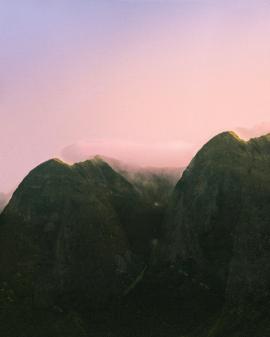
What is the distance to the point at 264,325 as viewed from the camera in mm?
193875

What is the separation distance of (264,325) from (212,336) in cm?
2024

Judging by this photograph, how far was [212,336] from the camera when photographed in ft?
656

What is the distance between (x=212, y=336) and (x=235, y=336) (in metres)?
10.1

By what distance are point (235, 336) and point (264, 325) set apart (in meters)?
11.5

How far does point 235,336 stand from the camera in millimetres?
193500
